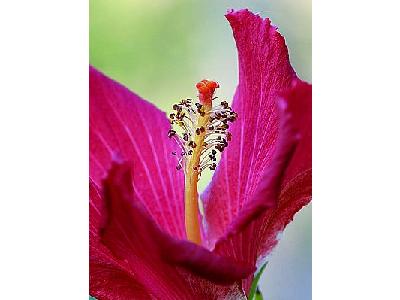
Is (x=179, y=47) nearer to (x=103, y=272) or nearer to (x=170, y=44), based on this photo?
(x=170, y=44)

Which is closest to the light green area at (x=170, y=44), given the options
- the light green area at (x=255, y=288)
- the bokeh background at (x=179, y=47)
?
the bokeh background at (x=179, y=47)

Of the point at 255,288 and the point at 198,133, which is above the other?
the point at 198,133

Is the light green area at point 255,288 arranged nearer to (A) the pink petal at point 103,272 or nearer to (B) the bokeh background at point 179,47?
(B) the bokeh background at point 179,47

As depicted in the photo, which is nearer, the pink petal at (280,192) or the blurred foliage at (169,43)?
the pink petal at (280,192)

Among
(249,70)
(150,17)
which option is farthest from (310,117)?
(150,17)

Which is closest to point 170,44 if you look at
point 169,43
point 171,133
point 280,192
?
point 169,43

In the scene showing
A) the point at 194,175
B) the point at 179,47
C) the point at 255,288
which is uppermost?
the point at 179,47

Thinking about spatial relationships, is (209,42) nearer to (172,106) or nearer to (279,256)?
(172,106)
